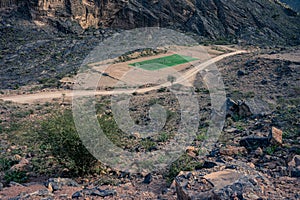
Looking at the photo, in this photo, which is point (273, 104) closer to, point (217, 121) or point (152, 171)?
point (217, 121)

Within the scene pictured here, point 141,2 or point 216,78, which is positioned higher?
point 141,2

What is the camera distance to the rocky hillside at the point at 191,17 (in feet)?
139

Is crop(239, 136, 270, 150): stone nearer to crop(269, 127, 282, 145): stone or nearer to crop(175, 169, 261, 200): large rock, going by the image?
crop(269, 127, 282, 145): stone

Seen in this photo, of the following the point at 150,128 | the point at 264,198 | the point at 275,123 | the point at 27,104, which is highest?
the point at 264,198

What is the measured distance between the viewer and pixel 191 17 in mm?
49312

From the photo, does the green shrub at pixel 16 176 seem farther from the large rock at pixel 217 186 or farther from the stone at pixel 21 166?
the large rock at pixel 217 186

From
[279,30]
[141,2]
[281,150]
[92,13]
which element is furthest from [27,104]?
[279,30]

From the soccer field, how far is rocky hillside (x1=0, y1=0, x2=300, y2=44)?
1227 centimetres

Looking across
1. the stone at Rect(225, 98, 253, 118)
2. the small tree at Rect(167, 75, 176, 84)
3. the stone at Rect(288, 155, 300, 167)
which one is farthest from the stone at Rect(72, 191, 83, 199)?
the small tree at Rect(167, 75, 176, 84)

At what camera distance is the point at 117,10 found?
4606 centimetres

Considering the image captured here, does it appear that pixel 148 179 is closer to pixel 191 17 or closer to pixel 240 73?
Result: pixel 240 73

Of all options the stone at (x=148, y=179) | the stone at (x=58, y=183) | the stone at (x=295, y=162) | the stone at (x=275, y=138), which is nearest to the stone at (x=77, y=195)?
the stone at (x=58, y=183)

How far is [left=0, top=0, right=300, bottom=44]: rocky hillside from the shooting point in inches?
1670

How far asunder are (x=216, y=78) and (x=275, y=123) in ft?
45.5
